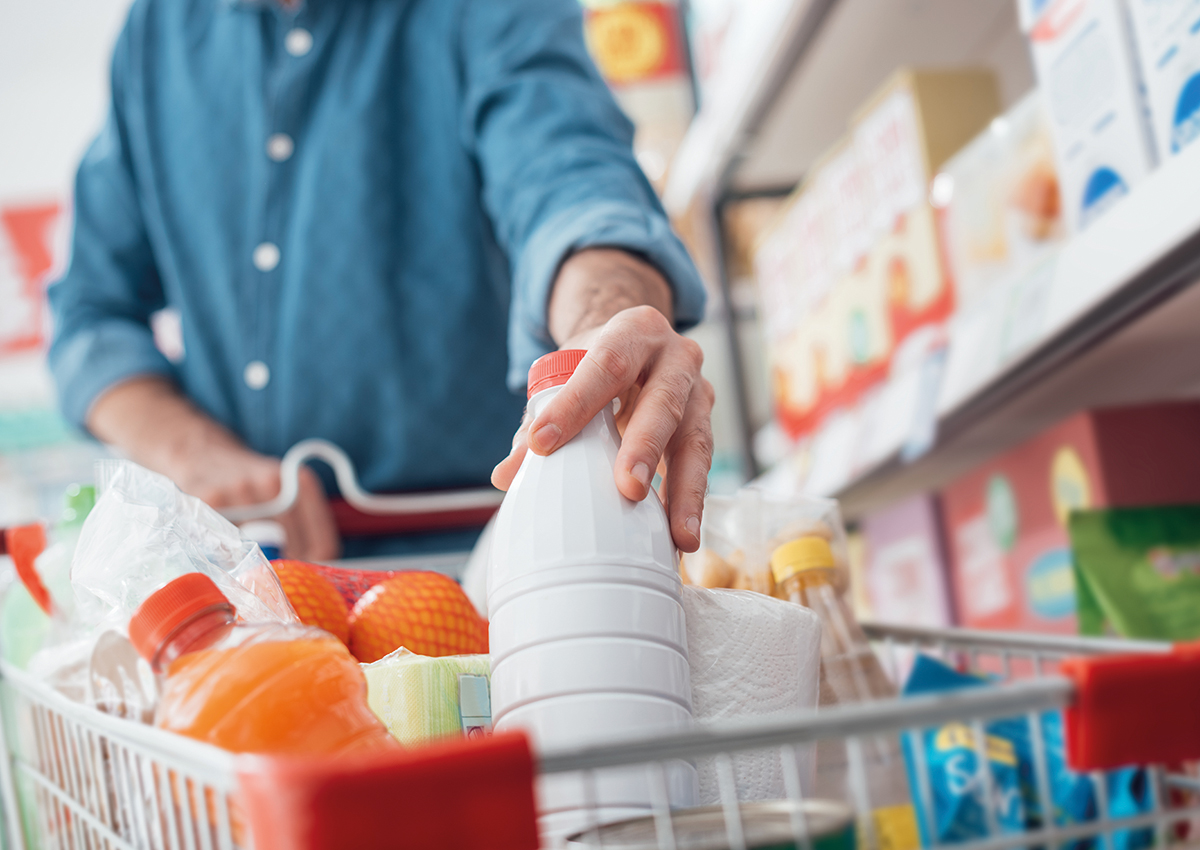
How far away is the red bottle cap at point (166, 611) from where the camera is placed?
1.74ft

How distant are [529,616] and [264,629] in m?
0.14

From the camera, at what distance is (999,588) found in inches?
62.7

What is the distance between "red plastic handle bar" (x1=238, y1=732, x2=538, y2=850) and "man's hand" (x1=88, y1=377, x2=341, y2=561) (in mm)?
900

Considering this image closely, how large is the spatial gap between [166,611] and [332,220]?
106 centimetres

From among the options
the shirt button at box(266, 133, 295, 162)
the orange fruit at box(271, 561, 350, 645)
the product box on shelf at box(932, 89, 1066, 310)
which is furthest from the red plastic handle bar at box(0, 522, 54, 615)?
the product box on shelf at box(932, 89, 1066, 310)

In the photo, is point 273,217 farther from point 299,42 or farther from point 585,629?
point 585,629

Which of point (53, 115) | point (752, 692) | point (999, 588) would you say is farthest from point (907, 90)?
point (53, 115)

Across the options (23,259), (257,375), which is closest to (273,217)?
(257,375)

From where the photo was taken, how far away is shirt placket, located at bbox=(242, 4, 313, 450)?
1.51 meters

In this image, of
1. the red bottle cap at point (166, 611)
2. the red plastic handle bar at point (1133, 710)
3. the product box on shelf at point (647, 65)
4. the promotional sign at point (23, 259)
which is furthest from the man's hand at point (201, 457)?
the promotional sign at point (23, 259)

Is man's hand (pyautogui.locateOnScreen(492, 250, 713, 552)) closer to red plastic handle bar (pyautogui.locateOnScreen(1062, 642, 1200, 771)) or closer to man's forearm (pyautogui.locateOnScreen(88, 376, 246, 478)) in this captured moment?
red plastic handle bar (pyautogui.locateOnScreen(1062, 642, 1200, 771))

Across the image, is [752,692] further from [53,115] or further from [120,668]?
[53,115]

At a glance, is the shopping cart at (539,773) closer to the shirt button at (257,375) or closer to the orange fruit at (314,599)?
the orange fruit at (314,599)

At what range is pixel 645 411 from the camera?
28.0 inches
